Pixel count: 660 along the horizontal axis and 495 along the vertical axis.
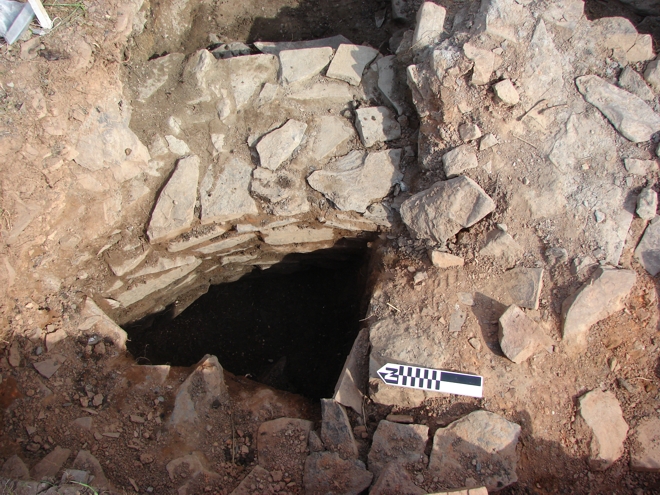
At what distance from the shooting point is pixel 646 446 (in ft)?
8.37

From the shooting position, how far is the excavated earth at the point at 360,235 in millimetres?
2508

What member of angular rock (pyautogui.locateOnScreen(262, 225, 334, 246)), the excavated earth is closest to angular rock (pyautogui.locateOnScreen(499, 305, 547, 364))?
the excavated earth

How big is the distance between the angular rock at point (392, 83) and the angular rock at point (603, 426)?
2157mm

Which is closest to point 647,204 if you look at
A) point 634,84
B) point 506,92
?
point 634,84

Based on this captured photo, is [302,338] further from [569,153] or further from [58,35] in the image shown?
[58,35]

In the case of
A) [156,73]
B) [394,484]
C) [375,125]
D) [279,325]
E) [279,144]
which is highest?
[156,73]

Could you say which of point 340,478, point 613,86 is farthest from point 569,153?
point 340,478

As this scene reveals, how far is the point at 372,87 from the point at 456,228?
122 centimetres

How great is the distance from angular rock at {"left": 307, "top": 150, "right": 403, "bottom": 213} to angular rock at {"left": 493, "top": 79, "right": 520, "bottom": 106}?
72 centimetres

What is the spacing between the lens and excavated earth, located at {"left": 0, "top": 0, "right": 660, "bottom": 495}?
98.7 inches

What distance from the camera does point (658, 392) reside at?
2.62m

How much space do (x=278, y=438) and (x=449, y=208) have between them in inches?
66.2

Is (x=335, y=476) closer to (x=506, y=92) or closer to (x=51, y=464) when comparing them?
(x=51, y=464)

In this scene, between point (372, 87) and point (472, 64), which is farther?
point (372, 87)
